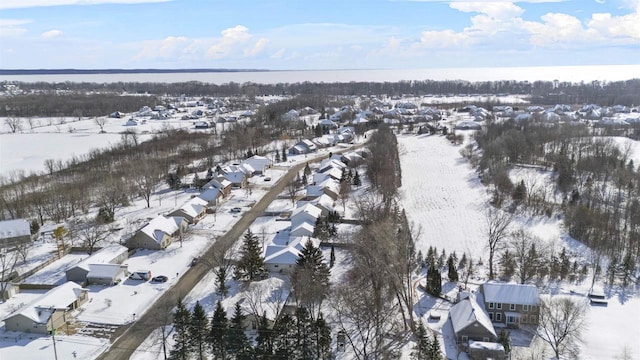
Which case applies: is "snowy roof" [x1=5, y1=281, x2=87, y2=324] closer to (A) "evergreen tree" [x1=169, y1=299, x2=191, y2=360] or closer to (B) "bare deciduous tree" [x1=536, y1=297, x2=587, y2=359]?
(A) "evergreen tree" [x1=169, y1=299, x2=191, y2=360]

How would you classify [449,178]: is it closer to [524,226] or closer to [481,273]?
[524,226]

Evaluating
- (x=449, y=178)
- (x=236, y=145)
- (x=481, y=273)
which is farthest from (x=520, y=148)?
→ (x=236, y=145)

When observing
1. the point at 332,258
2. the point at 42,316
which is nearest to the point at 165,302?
the point at 42,316

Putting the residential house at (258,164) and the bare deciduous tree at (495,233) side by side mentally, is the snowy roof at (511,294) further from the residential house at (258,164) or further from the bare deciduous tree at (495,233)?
the residential house at (258,164)

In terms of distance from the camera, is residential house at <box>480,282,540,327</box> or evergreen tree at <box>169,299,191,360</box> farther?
residential house at <box>480,282,540,327</box>

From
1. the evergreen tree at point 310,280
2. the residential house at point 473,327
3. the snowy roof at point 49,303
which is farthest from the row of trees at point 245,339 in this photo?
the snowy roof at point 49,303

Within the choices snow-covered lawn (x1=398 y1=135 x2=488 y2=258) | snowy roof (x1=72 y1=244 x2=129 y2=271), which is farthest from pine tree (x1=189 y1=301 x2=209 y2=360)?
snow-covered lawn (x1=398 y1=135 x2=488 y2=258)
